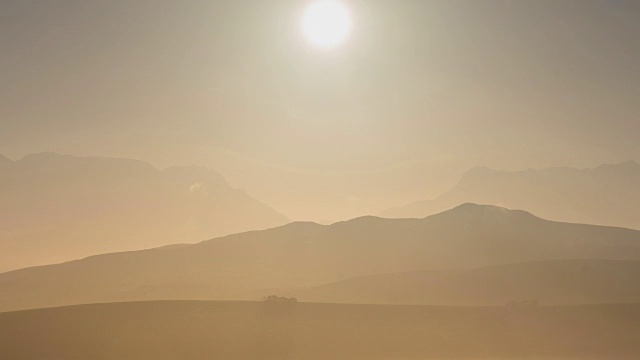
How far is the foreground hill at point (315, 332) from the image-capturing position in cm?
6975

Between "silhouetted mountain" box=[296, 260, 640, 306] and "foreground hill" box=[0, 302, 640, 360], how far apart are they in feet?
191

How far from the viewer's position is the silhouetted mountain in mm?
151125

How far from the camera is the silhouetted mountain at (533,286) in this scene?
151125mm

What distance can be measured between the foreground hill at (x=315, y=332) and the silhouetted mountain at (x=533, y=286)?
58.1m

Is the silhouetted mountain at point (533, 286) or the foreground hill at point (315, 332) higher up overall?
the silhouetted mountain at point (533, 286)

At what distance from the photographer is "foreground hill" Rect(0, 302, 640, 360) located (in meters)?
69.8

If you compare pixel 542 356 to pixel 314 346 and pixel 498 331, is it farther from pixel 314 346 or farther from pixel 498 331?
pixel 314 346

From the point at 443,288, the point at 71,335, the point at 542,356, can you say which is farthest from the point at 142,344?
the point at 443,288

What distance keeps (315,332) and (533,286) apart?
311ft

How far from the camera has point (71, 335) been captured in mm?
77375

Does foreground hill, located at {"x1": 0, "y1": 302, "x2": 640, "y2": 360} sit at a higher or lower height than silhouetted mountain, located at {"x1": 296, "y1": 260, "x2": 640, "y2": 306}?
lower

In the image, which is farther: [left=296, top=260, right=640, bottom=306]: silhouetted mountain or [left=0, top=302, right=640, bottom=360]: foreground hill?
[left=296, top=260, right=640, bottom=306]: silhouetted mountain

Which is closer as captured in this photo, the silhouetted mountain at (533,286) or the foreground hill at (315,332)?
the foreground hill at (315,332)

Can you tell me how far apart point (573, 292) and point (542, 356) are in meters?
94.9
